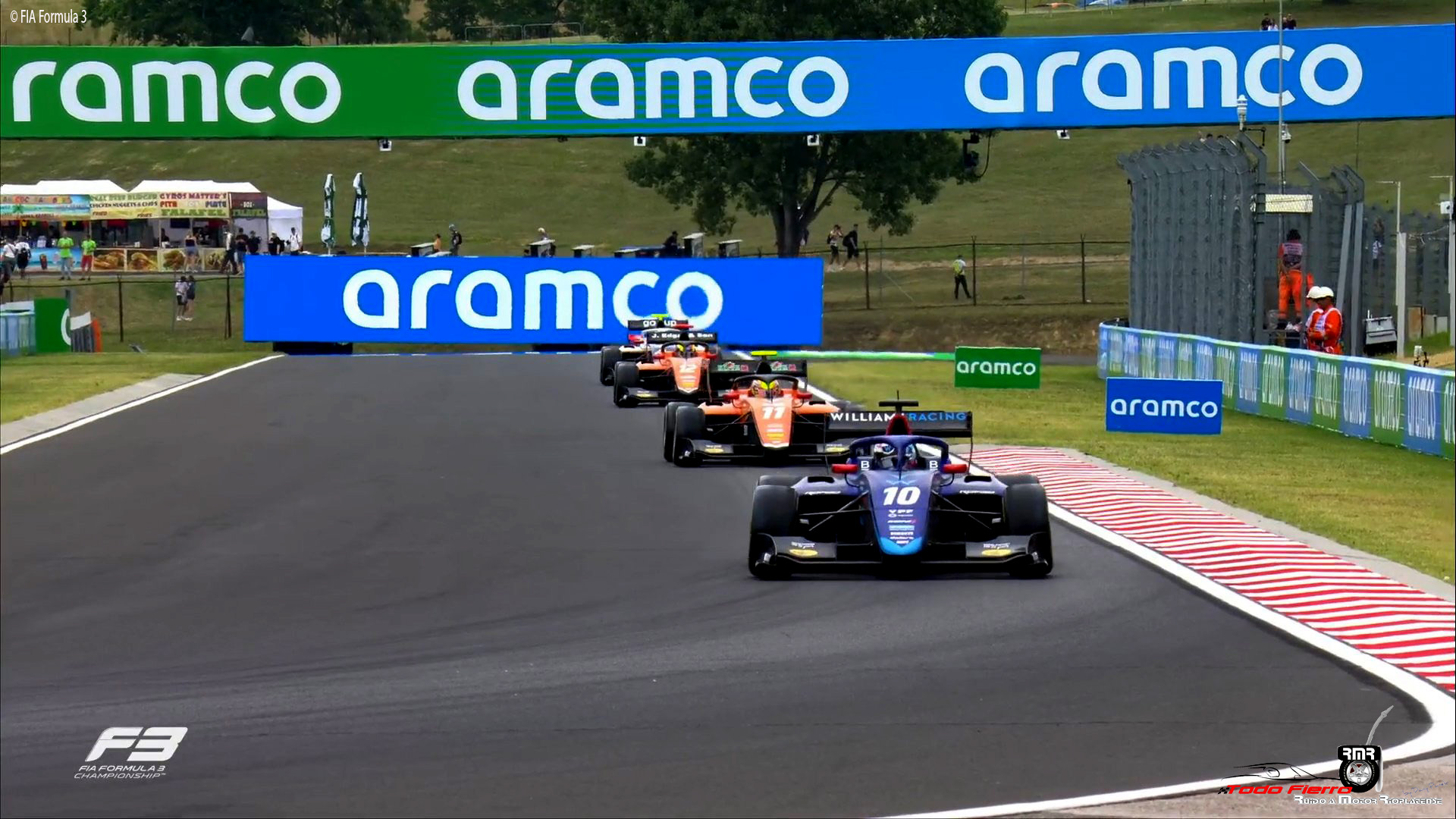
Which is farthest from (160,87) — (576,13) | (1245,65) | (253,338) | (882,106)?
(576,13)

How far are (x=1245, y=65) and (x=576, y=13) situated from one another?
1537 inches

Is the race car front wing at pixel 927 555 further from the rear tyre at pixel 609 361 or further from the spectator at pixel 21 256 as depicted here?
the spectator at pixel 21 256

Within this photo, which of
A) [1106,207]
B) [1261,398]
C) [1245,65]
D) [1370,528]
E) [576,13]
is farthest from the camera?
[1106,207]

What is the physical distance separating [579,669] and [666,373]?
20.1 meters

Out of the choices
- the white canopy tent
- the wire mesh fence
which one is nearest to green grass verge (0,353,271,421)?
the wire mesh fence

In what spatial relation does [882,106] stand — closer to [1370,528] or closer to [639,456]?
[639,456]

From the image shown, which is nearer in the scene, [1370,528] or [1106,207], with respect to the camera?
[1370,528]

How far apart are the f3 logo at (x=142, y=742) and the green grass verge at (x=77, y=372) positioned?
2054 centimetres

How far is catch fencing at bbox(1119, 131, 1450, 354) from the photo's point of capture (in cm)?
3400

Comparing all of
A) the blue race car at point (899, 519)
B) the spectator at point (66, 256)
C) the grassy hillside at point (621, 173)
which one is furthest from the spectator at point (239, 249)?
the blue race car at point (899, 519)

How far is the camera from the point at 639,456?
969 inches

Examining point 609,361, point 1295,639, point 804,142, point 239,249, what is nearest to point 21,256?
point 239,249

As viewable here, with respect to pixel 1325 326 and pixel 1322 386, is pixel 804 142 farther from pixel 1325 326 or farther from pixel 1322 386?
pixel 1322 386

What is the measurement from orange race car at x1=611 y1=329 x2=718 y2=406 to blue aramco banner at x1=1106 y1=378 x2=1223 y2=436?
640 cm
